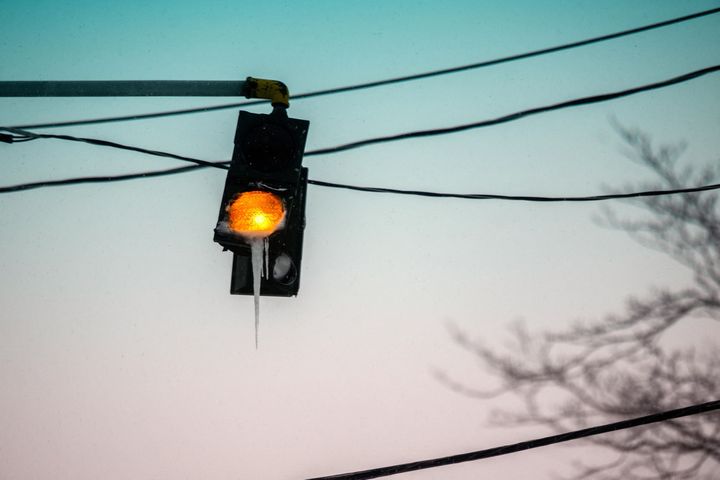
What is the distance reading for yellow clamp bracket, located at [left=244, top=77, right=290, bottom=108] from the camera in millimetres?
1861

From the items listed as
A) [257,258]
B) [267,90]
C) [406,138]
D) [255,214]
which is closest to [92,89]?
[267,90]

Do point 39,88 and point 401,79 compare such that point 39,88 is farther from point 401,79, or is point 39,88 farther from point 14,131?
point 401,79

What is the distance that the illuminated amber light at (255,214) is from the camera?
170 centimetres

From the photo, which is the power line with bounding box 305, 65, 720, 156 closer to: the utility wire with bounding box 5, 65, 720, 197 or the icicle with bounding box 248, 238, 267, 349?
the utility wire with bounding box 5, 65, 720, 197

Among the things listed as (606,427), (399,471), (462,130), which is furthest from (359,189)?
(606,427)

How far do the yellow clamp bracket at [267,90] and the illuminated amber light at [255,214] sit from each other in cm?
44

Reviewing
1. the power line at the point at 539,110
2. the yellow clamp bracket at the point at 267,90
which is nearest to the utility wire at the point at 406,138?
the power line at the point at 539,110

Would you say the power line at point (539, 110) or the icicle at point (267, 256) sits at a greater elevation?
the power line at point (539, 110)

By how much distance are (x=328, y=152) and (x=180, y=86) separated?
1490 millimetres

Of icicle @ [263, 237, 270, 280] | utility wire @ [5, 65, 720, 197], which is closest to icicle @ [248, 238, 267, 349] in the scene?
icicle @ [263, 237, 270, 280]

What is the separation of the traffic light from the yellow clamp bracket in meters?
0.04

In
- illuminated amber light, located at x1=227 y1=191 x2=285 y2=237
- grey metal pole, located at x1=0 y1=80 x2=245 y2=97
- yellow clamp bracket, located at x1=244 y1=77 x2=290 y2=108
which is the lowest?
illuminated amber light, located at x1=227 y1=191 x2=285 y2=237

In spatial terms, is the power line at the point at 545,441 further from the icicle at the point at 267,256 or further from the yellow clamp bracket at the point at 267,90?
the yellow clamp bracket at the point at 267,90

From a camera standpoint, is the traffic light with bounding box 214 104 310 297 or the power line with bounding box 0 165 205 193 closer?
the traffic light with bounding box 214 104 310 297
